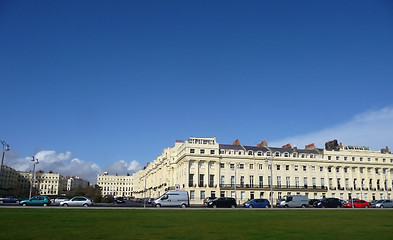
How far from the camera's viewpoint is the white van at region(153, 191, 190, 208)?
47.3m

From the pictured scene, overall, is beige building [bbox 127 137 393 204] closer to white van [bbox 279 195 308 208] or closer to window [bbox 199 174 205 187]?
window [bbox 199 174 205 187]

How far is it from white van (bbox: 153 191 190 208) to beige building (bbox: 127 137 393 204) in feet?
96.0

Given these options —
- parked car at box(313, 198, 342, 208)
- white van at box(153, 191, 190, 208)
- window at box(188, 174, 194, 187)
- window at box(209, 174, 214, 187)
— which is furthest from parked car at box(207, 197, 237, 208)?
window at box(209, 174, 214, 187)

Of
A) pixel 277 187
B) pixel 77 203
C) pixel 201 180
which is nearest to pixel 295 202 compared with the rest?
pixel 201 180

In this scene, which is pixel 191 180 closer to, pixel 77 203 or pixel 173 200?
pixel 173 200

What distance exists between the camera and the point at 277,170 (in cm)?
8950

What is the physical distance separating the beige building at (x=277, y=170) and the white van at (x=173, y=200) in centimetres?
2927

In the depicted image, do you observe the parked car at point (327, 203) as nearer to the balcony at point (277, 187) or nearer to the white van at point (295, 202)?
the white van at point (295, 202)

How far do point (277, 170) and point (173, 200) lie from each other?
48.2m

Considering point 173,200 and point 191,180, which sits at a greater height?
point 191,180

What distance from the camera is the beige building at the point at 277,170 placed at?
83.8 meters

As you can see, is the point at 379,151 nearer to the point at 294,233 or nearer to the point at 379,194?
the point at 379,194

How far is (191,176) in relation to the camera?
272ft

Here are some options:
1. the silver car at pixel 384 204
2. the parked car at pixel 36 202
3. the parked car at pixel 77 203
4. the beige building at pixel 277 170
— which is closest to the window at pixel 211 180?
the beige building at pixel 277 170
